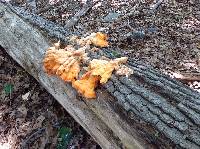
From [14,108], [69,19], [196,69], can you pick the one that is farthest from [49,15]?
[196,69]

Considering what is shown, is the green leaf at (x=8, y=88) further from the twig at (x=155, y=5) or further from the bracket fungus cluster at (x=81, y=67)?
the twig at (x=155, y=5)

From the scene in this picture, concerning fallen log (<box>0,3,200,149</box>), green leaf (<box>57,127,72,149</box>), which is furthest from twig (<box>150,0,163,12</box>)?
green leaf (<box>57,127,72,149</box>)

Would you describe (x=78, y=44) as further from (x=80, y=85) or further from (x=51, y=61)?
(x=80, y=85)

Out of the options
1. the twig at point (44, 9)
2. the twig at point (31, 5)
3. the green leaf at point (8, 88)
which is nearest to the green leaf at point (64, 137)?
the green leaf at point (8, 88)

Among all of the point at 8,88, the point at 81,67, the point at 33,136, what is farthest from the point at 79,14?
the point at 81,67

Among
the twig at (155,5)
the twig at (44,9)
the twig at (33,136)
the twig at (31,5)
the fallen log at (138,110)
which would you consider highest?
the fallen log at (138,110)

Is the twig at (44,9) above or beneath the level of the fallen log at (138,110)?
beneath

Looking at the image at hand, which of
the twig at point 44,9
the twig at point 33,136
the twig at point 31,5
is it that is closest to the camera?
the twig at point 33,136
